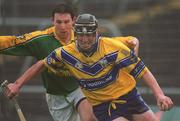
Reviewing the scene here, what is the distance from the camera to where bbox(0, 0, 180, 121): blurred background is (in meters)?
11.2

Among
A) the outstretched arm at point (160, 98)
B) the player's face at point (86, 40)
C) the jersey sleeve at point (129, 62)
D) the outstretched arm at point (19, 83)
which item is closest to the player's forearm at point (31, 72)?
the outstretched arm at point (19, 83)

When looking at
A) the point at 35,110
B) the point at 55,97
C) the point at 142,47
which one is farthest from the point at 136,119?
the point at 142,47

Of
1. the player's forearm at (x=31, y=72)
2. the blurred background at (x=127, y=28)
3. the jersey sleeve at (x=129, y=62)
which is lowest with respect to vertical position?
the blurred background at (x=127, y=28)

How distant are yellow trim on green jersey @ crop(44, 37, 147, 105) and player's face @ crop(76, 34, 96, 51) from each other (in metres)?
0.12

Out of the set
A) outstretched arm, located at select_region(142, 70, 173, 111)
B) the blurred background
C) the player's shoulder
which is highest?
the player's shoulder

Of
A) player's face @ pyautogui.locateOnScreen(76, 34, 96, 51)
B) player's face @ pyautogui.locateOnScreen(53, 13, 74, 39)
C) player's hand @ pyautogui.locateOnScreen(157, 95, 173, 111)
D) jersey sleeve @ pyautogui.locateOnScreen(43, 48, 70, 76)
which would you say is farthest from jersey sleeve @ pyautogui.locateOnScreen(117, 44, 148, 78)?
player's face @ pyautogui.locateOnScreen(53, 13, 74, 39)

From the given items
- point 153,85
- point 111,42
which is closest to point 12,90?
point 111,42

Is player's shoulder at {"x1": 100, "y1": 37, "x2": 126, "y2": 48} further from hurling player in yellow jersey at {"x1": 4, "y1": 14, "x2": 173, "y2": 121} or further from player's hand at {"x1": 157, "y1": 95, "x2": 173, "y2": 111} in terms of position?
player's hand at {"x1": 157, "y1": 95, "x2": 173, "y2": 111}

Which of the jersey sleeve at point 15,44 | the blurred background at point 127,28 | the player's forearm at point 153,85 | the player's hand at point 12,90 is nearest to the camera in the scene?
the player's forearm at point 153,85

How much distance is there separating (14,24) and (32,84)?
0.82 meters

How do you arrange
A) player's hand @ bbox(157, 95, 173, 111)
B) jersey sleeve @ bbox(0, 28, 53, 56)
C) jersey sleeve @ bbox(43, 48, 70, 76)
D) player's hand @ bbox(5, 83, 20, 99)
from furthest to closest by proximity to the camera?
jersey sleeve @ bbox(0, 28, 53, 56), player's hand @ bbox(5, 83, 20, 99), jersey sleeve @ bbox(43, 48, 70, 76), player's hand @ bbox(157, 95, 173, 111)

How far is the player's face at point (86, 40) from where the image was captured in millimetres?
7566

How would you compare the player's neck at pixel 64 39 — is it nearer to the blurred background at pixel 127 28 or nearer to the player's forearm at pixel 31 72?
the player's forearm at pixel 31 72

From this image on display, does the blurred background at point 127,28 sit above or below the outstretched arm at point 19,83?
below
